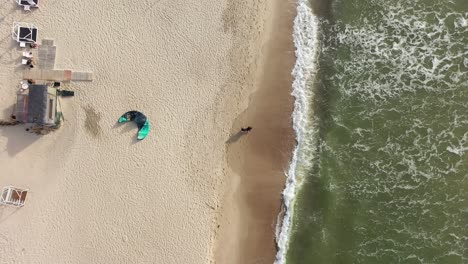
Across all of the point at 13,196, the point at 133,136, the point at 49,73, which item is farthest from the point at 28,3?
the point at 13,196

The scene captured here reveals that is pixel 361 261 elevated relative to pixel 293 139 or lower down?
lower down

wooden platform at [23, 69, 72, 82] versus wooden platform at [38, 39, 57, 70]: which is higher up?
wooden platform at [38, 39, 57, 70]

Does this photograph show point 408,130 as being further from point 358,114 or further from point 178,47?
point 178,47

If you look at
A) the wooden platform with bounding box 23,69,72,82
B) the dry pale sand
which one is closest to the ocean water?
the dry pale sand

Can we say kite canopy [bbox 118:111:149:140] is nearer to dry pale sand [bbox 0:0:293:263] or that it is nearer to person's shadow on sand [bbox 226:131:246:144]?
dry pale sand [bbox 0:0:293:263]

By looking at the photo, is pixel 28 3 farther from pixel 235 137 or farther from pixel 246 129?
pixel 246 129

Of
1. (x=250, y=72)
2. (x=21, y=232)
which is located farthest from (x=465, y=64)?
(x=21, y=232)

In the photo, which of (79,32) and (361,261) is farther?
(79,32)
